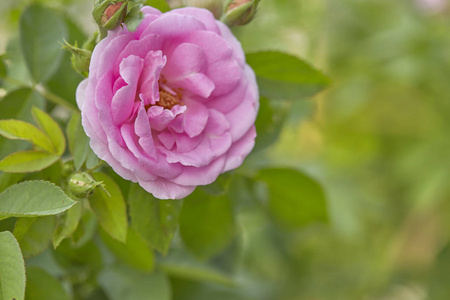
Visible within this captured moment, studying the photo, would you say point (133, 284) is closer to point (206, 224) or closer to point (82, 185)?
point (206, 224)

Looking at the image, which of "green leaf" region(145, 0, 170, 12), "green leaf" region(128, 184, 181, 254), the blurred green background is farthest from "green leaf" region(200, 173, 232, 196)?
the blurred green background

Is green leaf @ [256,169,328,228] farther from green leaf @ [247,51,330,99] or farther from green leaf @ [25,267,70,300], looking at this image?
green leaf @ [25,267,70,300]

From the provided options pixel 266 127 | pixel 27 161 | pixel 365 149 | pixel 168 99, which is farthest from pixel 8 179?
pixel 365 149

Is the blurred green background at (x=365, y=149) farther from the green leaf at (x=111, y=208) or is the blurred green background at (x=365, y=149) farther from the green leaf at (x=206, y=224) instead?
the green leaf at (x=111, y=208)

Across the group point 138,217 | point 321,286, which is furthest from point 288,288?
point 138,217

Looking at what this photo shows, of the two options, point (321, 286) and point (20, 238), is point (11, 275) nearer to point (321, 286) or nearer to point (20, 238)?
point (20, 238)

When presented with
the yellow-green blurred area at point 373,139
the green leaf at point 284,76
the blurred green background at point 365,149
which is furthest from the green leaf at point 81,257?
the yellow-green blurred area at point 373,139
